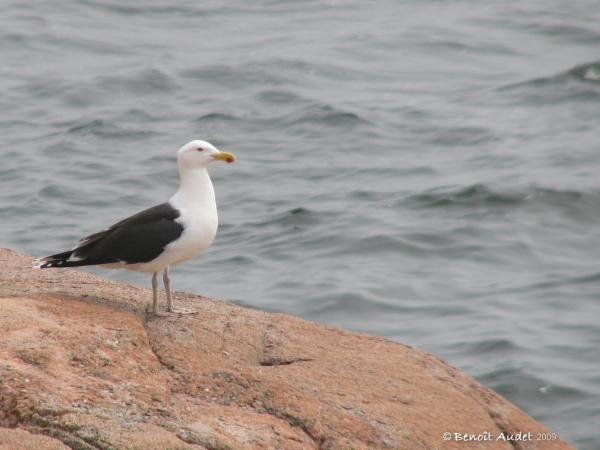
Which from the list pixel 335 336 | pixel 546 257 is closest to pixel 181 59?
pixel 546 257

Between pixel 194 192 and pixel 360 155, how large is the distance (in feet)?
39.0

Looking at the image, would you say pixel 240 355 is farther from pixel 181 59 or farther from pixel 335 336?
pixel 181 59

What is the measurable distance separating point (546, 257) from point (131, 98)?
9.34 m

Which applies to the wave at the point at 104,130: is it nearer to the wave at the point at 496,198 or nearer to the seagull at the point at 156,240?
the wave at the point at 496,198

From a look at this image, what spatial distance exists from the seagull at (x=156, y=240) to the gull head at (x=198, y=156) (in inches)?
9.4

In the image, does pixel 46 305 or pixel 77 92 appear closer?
pixel 46 305

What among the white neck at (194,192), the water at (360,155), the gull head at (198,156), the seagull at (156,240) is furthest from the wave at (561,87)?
the seagull at (156,240)

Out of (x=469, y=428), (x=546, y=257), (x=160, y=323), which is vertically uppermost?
(x=160, y=323)

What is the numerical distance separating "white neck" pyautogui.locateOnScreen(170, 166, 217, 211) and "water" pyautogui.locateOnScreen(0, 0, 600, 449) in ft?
17.9

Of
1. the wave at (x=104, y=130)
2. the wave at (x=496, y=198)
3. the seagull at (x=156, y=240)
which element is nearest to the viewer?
the seagull at (x=156, y=240)

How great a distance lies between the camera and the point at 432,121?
20.6m

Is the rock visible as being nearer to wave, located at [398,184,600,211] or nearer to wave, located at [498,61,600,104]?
wave, located at [398,184,600,211]

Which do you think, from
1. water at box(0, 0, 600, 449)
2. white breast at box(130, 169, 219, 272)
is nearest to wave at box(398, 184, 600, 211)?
water at box(0, 0, 600, 449)

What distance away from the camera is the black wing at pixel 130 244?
7660mm
